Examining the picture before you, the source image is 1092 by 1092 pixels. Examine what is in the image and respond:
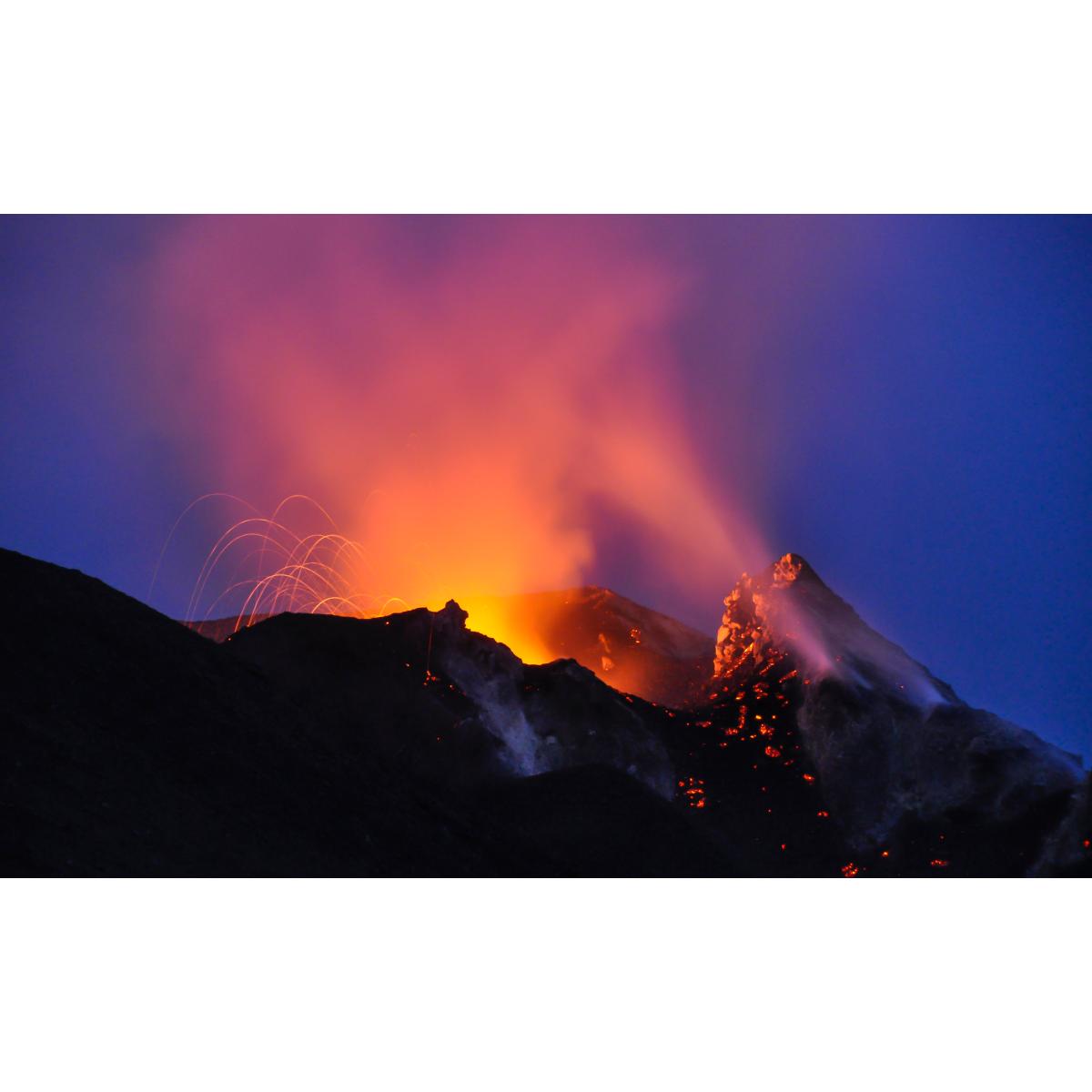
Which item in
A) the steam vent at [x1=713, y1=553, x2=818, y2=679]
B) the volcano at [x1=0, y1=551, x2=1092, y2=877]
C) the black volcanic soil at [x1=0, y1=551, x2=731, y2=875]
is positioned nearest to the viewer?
the black volcanic soil at [x1=0, y1=551, x2=731, y2=875]

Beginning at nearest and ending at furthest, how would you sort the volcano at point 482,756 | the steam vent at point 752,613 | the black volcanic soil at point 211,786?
the black volcanic soil at point 211,786
the volcano at point 482,756
the steam vent at point 752,613

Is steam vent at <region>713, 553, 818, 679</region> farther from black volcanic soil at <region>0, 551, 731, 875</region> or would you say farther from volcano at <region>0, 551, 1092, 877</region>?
black volcanic soil at <region>0, 551, 731, 875</region>

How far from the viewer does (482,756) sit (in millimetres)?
17906

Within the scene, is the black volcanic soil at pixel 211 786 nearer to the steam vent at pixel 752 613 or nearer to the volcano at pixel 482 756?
the volcano at pixel 482 756

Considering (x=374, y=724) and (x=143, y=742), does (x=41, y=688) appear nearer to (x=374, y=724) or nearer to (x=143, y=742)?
(x=143, y=742)

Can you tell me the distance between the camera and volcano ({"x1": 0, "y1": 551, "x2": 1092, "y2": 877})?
11.7 metres

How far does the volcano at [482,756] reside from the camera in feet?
38.5

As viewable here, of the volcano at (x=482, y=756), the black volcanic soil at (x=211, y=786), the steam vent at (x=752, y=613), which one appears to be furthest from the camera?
the steam vent at (x=752, y=613)

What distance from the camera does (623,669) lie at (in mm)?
26641

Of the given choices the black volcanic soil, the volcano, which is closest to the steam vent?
the volcano

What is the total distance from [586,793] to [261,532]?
8.72 metres

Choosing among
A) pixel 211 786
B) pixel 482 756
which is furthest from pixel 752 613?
pixel 211 786

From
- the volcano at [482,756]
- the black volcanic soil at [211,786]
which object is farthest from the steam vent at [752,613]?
the black volcanic soil at [211,786]

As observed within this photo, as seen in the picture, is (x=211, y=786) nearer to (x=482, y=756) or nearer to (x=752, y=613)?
(x=482, y=756)
